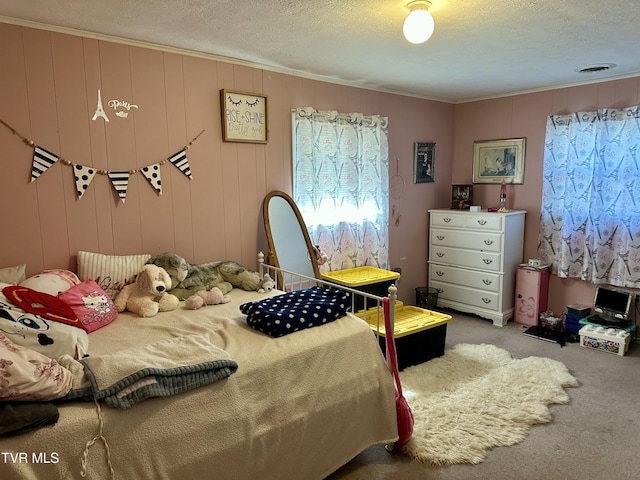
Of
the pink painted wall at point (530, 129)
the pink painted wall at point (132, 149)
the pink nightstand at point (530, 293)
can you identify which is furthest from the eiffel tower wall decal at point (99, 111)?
the pink nightstand at point (530, 293)

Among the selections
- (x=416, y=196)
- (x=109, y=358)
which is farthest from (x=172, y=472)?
(x=416, y=196)

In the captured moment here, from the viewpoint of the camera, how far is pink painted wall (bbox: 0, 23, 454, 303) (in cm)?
245

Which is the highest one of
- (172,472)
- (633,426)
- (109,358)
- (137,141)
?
(137,141)

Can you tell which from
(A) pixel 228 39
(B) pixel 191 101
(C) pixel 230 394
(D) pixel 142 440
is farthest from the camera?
(B) pixel 191 101

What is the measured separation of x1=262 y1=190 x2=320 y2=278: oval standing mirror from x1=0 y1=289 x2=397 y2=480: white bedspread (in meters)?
0.98

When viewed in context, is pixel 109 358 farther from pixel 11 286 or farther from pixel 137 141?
pixel 137 141

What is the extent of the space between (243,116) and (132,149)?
0.86 m

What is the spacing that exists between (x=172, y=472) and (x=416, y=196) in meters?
3.75

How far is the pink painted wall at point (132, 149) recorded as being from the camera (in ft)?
8.03

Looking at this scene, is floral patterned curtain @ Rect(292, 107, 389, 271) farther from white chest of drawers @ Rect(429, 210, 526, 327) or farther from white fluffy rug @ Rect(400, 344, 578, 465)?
white fluffy rug @ Rect(400, 344, 578, 465)

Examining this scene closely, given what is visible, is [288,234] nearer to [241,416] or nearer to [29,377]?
[241,416]

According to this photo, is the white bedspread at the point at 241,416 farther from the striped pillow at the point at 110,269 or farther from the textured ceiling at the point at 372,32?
the textured ceiling at the point at 372,32

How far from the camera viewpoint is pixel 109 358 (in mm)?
1655

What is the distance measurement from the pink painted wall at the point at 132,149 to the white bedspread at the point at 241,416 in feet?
2.21
